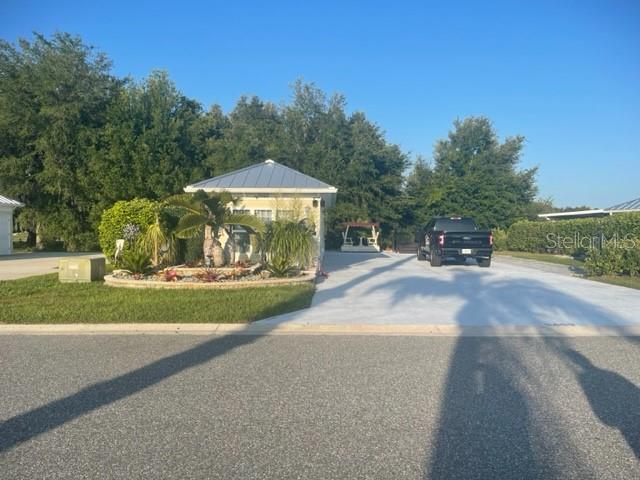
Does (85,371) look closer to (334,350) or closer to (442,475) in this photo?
(334,350)

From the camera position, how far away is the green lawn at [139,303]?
29.6ft

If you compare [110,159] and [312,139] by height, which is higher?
[312,139]

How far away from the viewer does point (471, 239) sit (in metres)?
19.8

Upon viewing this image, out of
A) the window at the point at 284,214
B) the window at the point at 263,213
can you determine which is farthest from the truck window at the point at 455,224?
the window at the point at 284,214

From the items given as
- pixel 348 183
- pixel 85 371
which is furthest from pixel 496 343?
pixel 348 183

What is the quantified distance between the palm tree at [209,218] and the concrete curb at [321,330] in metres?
5.58

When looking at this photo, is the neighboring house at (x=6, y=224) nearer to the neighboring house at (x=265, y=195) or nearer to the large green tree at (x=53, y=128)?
the large green tree at (x=53, y=128)

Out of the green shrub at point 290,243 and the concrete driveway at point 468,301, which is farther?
the green shrub at point 290,243

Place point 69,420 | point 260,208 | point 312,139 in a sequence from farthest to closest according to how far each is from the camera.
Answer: point 312,139 < point 260,208 < point 69,420

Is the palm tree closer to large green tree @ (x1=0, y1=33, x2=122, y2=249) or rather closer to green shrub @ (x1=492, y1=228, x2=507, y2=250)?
large green tree @ (x1=0, y1=33, x2=122, y2=249)

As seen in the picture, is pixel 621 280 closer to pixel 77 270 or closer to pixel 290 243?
pixel 290 243

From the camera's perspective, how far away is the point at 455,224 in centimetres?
2184

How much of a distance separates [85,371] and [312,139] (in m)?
37.2

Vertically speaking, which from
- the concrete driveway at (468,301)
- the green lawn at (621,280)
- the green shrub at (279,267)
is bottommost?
the concrete driveway at (468,301)
